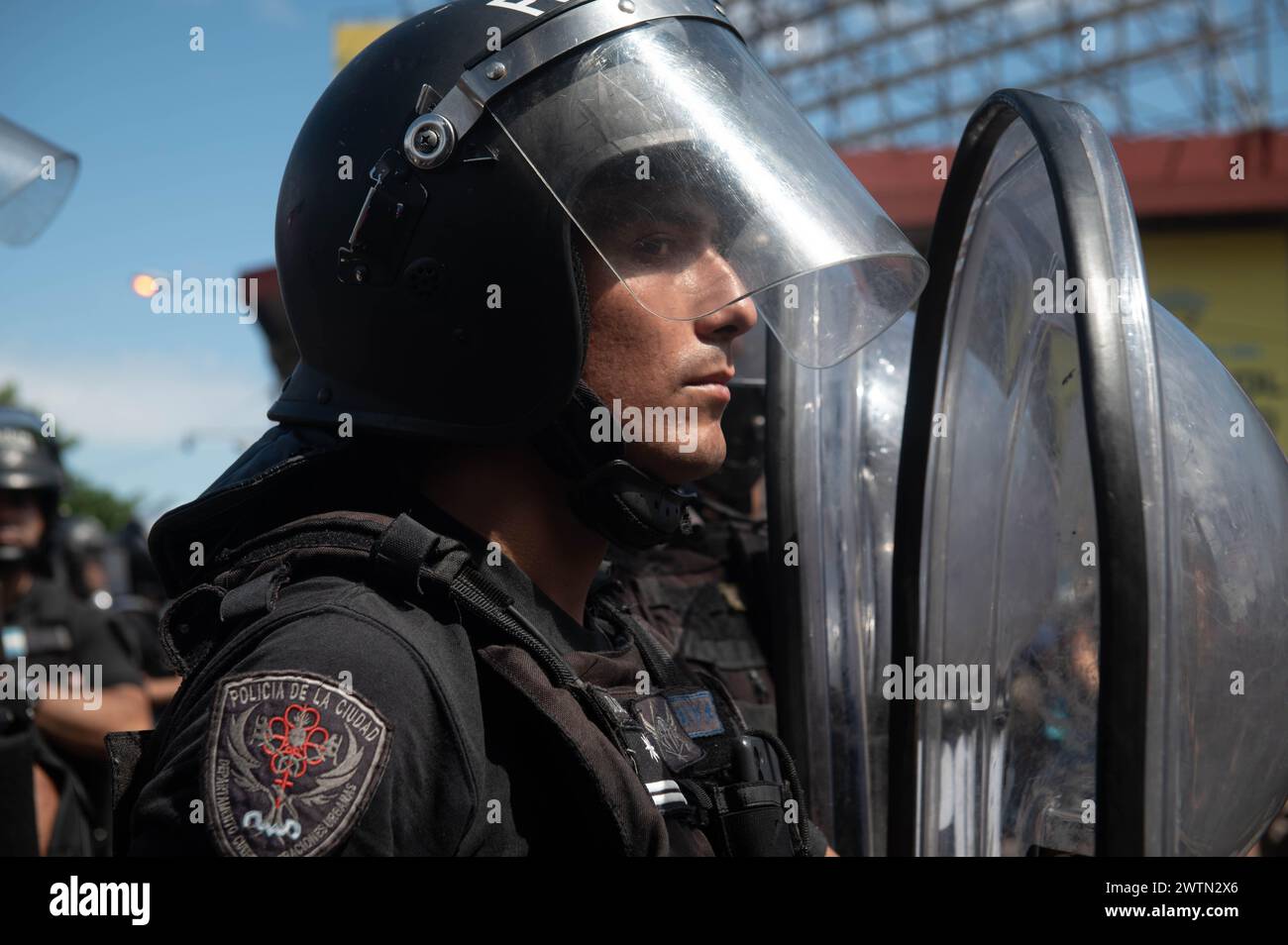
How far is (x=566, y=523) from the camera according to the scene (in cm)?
167

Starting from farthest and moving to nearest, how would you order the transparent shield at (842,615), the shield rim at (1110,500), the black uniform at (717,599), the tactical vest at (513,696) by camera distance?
the black uniform at (717,599) < the transparent shield at (842,615) < the tactical vest at (513,696) < the shield rim at (1110,500)

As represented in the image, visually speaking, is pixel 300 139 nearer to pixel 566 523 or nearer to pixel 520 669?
pixel 566 523

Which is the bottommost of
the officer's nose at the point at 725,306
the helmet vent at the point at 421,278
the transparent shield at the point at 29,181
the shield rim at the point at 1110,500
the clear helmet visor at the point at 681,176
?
the shield rim at the point at 1110,500

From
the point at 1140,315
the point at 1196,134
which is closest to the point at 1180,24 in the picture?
the point at 1196,134

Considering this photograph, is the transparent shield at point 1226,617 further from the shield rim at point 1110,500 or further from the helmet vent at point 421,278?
the helmet vent at point 421,278

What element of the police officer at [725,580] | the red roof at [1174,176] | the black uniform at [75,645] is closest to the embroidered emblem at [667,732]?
the police officer at [725,580]

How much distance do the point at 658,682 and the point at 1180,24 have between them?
10684mm

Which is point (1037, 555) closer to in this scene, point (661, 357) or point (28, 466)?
point (661, 357)

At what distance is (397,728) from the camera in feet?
3.97

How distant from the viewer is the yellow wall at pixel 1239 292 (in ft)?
24.9

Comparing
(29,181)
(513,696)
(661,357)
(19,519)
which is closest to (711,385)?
(661,357)

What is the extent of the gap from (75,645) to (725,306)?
10.3 ft

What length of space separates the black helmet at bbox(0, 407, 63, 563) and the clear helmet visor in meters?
3.24
